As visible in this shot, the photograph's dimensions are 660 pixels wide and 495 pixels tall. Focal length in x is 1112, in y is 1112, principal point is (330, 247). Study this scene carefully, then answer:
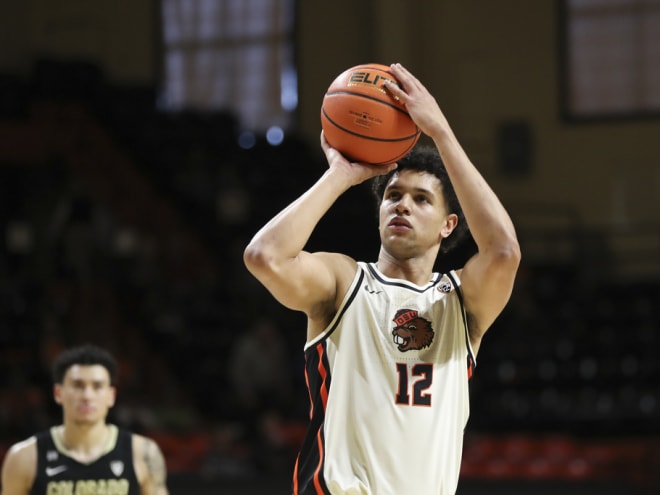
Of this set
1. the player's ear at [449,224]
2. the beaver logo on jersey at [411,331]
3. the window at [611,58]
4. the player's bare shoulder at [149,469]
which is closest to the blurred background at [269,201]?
the window at [611,58]

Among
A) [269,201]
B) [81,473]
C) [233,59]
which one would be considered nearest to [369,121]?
[81,473]

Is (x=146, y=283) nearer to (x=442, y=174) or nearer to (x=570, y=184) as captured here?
(x=570, y=184)

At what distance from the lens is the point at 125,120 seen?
12891 mm

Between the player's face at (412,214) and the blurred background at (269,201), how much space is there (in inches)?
218

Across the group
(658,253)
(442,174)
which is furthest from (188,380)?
(442,174)

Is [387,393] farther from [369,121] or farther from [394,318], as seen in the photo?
[369,121]

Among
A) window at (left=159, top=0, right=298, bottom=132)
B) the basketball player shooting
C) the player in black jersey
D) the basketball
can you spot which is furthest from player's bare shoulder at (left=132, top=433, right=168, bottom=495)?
window at (left=159, top=0, right=298, bottom=132)

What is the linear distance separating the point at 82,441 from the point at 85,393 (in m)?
0.22

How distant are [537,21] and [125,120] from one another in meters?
4.96

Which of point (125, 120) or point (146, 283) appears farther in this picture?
point (125, 120)

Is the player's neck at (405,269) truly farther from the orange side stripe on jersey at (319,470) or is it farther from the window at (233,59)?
the window at (233,59)

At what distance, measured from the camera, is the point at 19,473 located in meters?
4.86

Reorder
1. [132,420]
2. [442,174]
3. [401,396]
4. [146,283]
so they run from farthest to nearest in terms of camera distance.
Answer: [146,283], [132,420], [442,174], [401,396]

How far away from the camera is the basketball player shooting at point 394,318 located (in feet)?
9.96
